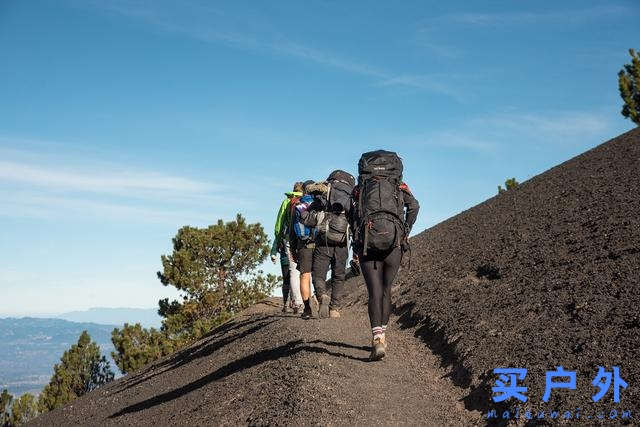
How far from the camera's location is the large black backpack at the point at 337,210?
9609 millimetres

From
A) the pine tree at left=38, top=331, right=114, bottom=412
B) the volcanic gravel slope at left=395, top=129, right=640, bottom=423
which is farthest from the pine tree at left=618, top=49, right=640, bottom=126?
Result: the pine tree at left=38, top=331, right=114, bottom=412

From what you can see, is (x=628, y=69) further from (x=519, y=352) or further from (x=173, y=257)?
(x=519, y=352)

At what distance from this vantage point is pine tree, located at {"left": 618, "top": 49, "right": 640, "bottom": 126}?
46875mm

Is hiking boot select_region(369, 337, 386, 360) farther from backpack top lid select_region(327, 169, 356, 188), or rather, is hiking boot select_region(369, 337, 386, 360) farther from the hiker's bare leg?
the hiker's bare leg

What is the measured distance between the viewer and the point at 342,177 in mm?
9875

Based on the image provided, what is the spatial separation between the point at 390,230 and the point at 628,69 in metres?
48.8

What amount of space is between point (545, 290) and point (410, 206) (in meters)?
3.56

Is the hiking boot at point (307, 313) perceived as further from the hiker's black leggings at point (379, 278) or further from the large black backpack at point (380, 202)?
the large black backpack at point (380, 202)

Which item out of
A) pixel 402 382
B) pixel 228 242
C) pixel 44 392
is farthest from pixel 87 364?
pixel 402 382

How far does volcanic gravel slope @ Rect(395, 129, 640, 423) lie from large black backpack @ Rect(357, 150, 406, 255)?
7.11 ft

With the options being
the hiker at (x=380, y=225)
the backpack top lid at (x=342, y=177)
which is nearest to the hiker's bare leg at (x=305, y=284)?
the backpack top lid at (x=342, y=177)

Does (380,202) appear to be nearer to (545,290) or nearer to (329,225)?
(329,225)

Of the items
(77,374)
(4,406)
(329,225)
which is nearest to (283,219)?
(329,225)

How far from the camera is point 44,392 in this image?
1358 inches
